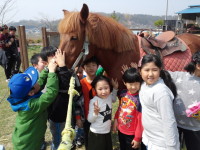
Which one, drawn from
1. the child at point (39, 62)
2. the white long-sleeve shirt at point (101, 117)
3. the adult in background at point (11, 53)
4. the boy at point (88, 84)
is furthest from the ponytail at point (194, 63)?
the adult in background at point (11, 53)

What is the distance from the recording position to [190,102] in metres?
1.57

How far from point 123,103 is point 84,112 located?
19.3 inches

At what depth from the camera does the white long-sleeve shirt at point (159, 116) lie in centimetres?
132

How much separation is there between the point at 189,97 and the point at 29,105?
4.77 ft

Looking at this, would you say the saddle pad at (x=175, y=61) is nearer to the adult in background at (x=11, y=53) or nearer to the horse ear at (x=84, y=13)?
Answer: the horse ear at (x=84, y=13)

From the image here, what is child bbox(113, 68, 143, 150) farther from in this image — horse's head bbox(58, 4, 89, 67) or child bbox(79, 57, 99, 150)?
horse's head bbox(58, 4, 89, 67)

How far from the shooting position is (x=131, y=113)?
1.83 m

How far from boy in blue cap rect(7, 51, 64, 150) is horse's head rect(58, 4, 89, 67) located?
109mm

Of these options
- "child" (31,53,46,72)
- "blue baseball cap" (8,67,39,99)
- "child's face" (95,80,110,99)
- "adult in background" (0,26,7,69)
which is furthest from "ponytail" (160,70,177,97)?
"adult in background" (0,26,7,69)

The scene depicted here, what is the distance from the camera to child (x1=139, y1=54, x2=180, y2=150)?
1.32m

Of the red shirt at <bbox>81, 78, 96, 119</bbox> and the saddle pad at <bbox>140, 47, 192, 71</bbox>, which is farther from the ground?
the saddle pad at <bbox>140, 47, 192, 71</bbox>

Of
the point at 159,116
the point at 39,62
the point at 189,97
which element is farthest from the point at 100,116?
the point at 39,62

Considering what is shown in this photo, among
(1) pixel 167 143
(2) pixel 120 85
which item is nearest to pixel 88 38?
(2) pixel 120 85

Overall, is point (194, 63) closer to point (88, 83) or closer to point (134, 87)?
point (134, 87)
